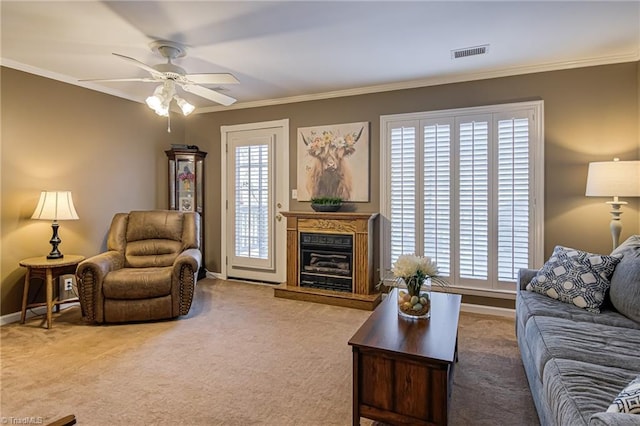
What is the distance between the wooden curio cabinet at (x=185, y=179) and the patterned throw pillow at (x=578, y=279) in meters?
4.37

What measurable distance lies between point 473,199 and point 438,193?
368 mm

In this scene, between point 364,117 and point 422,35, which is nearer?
point 422,35

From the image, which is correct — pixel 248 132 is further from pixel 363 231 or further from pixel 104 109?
pixel 363 231

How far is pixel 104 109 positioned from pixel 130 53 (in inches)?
57.7

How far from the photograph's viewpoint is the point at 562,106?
11.1ft

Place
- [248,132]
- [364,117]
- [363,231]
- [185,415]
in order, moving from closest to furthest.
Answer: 1. [185,415]
2. [363,231]
3. [364,117]
4. [248,132]

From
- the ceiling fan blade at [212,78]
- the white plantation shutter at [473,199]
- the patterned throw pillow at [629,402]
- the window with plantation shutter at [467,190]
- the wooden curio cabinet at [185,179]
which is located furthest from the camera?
the wooden curio cabinet at [185,179]

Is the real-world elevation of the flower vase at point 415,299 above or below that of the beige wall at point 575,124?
below

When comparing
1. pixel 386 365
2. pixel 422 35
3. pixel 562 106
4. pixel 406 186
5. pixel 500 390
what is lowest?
pixel 500 390

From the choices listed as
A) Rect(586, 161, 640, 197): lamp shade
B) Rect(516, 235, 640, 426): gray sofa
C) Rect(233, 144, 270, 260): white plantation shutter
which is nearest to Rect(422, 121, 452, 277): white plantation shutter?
Rect(516, 235, 640, 426): gray sofa

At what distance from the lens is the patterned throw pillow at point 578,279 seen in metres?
2.28

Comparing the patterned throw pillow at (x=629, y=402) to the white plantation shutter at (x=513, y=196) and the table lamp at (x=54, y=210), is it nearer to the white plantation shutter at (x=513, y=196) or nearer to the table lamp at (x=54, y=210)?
the white plantation shutter at (x=513, y=196)

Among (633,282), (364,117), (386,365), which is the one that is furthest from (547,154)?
(386,365)

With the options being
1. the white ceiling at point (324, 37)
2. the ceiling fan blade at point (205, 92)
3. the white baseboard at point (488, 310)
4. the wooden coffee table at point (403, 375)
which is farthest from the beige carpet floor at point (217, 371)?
the white ceiling at point (324, 37)
